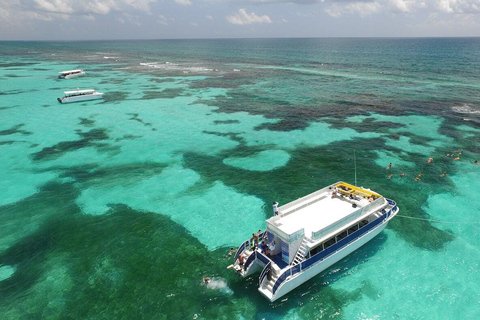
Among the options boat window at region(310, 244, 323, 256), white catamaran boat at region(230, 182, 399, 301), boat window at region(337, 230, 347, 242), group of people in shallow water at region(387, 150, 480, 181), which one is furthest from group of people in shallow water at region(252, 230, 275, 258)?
group of people in shallow water at region(387, 150, 480, 181)

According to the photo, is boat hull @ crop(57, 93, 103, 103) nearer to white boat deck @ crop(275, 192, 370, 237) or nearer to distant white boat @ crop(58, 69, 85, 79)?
distant white boat @ crop(58, 69, 85, 79)

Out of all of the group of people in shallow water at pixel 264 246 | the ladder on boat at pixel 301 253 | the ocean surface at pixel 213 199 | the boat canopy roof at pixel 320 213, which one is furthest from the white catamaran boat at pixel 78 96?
the ladder on boat at pixel 301 253

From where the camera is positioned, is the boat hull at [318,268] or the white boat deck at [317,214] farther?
the white boat deck at [317,214]

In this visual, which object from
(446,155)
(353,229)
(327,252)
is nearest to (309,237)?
(327,252)

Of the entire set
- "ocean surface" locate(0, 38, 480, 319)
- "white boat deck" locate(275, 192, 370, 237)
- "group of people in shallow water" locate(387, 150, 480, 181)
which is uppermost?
"white boat deck" locate(275, 192, 370, 237)

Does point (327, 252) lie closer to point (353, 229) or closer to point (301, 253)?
point (301, 253)

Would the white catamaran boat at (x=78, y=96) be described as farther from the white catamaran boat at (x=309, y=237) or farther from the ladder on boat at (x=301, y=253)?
the ladder on boat at (x=301, y=253)
